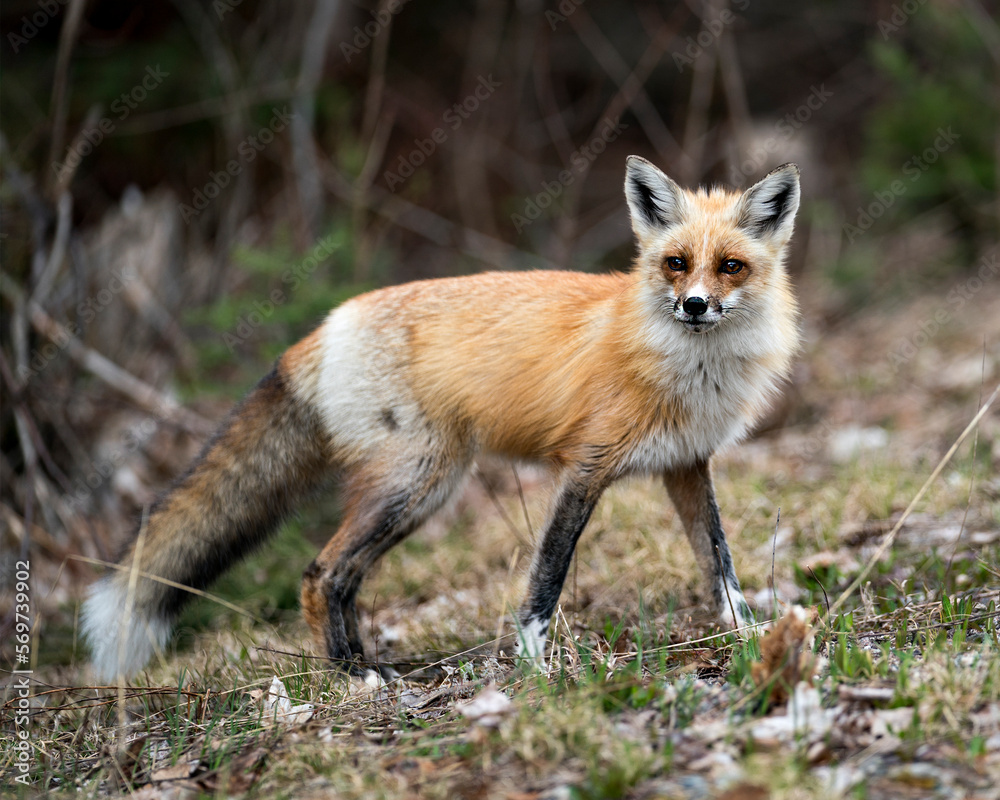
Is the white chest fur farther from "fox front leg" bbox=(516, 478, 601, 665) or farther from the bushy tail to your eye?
the bushy tail

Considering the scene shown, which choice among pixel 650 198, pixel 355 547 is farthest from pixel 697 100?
pixel 355 547

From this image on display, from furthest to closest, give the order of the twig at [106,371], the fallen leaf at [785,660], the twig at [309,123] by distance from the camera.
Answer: the twig at [309,123]
the twig at [106,371]
the fallen leaf at [785,660]

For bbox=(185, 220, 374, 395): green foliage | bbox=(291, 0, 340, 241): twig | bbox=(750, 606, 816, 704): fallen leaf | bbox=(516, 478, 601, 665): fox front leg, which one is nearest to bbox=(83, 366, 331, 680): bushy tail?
bbox=(516, 478, 601, 665): fox front leg

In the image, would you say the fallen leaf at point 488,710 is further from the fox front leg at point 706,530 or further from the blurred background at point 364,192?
the blurred background at point 364,192

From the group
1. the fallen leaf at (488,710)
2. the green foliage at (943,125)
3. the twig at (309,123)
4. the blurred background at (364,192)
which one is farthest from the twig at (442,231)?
the fallen leaf at (488,710)

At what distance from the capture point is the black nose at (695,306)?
311 cm

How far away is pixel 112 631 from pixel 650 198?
3.09 m

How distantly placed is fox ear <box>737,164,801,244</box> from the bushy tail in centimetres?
220

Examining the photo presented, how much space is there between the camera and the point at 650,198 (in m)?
3.60

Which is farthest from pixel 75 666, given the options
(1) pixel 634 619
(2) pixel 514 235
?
(2) pixel 514 235

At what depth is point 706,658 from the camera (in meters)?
3.11

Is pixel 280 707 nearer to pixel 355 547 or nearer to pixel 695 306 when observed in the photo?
pixel 355 547

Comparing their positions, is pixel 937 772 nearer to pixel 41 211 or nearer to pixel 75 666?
pixel 75 666

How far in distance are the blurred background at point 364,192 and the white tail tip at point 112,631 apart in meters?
0.73
